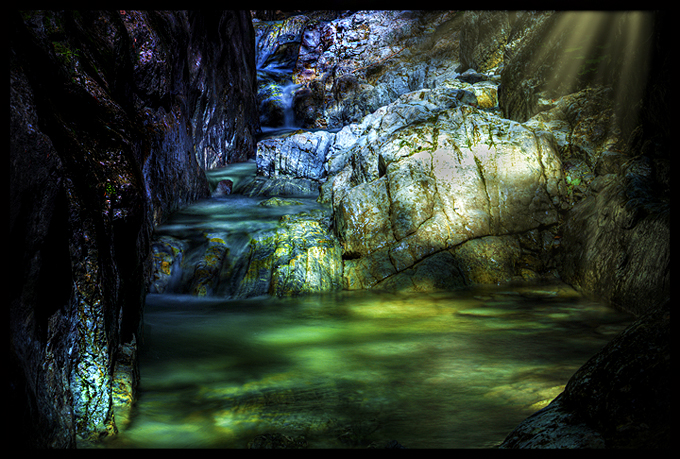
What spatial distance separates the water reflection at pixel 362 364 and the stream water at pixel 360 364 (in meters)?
0.01

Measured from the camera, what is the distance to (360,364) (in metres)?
3.85

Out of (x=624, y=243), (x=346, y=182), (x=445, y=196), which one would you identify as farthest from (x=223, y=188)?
(x=624, y=243)

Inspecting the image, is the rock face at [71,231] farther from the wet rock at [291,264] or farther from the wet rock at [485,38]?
the wet rock at [485,38]

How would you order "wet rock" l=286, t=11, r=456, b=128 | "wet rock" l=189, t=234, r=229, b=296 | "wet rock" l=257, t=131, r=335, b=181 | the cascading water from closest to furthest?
"wet rock" l=189, t=234, r=229, b=296, "wet rock" l=257, t=131, r=335, b=181, "wet rock" l=286, t=11, r=456, b=128, the cascading water

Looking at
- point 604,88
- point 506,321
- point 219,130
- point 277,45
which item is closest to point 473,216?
point 506,321

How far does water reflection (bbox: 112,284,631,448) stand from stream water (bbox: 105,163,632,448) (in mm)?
12

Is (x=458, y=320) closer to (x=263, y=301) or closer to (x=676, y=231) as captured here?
(x=263, y=301)

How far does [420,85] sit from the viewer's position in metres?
18.6

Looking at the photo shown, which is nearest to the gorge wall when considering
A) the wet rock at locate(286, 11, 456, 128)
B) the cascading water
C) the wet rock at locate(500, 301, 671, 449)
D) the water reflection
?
the wet rock at locate(500, 301, 671, 449)

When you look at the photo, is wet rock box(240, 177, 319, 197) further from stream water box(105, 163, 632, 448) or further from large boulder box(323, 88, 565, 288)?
stream water box(105, 163, 632, 448)

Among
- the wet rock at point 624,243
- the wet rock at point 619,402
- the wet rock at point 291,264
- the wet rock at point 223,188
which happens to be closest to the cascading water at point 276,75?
the wet rock at point 223,188

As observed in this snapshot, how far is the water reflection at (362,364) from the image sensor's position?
8.96ft

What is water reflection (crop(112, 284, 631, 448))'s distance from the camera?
273 centimetres

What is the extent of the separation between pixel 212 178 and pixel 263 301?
661 centimetres
